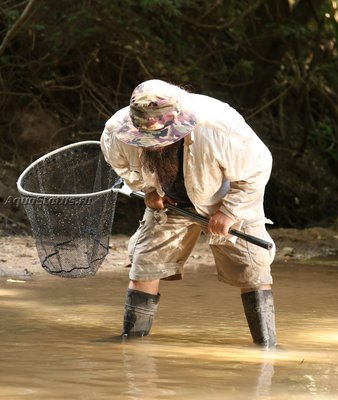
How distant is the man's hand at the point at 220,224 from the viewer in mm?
4973

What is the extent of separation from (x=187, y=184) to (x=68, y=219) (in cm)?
162

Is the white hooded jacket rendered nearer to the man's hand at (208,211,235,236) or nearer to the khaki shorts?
the man's hand at (208,211,235,236)

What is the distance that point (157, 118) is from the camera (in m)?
4.63

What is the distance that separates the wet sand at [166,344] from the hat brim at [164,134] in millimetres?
1016

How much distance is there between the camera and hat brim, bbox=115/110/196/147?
4605 millimetres

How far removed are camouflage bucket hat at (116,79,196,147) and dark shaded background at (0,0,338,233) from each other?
18.2 feet

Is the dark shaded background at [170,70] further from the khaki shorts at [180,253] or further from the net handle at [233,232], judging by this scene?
the net handle at [233,232]

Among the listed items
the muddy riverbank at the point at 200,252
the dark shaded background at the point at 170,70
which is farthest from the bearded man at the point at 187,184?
the dark shaded background at the point at 170,70

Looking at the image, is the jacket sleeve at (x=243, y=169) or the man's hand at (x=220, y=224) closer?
the jacket sleeve at (x=243, y=169)

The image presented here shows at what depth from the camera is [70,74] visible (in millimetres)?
11633

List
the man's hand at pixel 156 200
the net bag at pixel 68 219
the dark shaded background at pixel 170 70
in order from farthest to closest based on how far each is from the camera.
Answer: the dark shaded background at pixel 170 70
the net bag at pixel 68 219
the man's hand at pixel 156 200

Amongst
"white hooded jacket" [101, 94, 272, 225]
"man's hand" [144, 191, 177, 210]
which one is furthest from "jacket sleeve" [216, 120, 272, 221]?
"man's hand" [144, 191, 177, 210]

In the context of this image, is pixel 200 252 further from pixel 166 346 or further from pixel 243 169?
pixel 243 169

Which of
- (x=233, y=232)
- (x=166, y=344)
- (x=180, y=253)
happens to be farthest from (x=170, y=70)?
(x=233, y=232)
